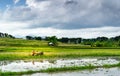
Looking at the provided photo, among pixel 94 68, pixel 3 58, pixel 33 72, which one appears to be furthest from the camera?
pixel 3 58

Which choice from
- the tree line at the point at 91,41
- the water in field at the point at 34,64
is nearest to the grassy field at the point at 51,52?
the water in field at the point at 34,64

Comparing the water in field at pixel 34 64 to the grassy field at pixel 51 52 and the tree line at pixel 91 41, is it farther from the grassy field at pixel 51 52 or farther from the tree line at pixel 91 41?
the tree line at pixel 91 41

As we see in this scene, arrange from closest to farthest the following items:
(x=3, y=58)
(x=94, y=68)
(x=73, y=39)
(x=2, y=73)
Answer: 1. (x=2, y=73)
2. (x=94, y=68)
3. (x=3, y=58)
4. (x=73, y=39)

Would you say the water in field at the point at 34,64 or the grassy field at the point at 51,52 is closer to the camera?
the water in field at the point at 34,64

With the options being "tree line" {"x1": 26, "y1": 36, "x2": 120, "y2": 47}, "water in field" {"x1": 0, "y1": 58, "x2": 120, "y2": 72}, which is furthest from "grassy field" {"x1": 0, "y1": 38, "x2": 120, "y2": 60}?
"tree line" {"x1": 26, "y1": 36, "x2": 120, "y2": 47}

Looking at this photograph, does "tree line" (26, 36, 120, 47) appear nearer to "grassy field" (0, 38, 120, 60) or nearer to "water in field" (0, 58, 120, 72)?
"grassy field" (0, 38, 120, 60)

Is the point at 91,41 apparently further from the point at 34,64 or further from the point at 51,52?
the point at 34,64

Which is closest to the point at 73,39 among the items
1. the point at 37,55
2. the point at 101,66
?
the point at 37,55

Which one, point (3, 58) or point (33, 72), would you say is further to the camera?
point (3, 58)

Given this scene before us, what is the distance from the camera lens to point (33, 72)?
2308cm

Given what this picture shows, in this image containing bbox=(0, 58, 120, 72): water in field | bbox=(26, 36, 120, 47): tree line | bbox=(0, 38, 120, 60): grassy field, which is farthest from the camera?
Answer: bbox=(26, 36, 120, 47): tree line

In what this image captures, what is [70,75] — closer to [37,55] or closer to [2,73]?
[2,73]

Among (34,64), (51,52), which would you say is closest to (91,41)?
(51,52)

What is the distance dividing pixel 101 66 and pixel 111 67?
2.84 ft
